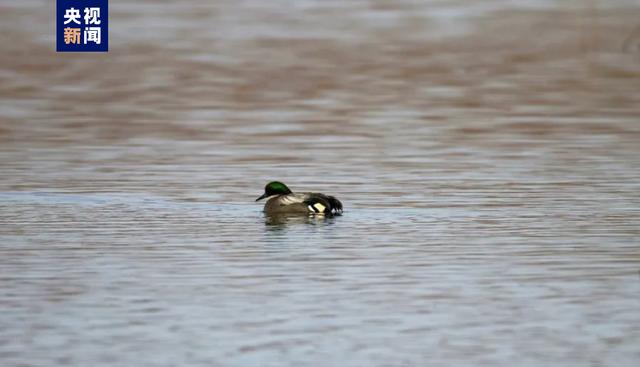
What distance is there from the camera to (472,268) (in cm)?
970

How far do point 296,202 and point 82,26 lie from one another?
11.3 metres

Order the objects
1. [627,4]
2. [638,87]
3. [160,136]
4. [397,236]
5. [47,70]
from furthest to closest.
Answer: [627,4], [47,70], [638,87], [160,136], [397,236]

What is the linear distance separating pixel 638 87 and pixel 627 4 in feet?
19.4

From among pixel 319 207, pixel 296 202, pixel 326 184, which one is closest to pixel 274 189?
pixel 296 202

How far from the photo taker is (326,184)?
14102mm

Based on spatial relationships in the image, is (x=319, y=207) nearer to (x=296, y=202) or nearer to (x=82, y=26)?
(x=296, y=202)

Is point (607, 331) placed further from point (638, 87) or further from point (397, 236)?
point (638, 87)

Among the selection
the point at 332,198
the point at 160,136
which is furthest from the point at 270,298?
the point at 160,136

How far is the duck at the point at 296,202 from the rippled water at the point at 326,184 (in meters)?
0.14

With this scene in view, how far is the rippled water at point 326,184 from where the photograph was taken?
26.1ft

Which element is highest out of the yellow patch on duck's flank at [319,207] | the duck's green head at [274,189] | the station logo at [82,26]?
the station logo at [82,26]

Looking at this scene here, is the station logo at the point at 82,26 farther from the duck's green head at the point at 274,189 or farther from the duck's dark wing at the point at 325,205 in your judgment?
the duck's dark wing at the point at 325,205

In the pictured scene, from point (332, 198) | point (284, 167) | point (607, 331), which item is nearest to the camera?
point (607, 331)

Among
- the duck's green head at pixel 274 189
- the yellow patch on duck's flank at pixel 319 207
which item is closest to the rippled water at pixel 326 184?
the yellow patch on duck's flank at pixel 319 207
